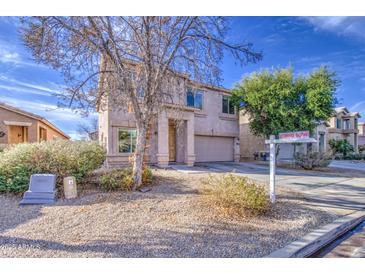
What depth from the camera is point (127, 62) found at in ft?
20.5

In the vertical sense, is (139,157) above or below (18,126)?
below

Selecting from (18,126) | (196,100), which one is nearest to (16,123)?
(18,126)

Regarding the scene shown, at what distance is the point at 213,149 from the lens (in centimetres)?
1420

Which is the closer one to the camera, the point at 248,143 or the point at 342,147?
the point at 248,143

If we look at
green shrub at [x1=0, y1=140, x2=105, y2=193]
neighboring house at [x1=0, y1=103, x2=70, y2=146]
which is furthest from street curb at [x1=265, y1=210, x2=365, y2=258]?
neighboring house at [x1=0, y1=103, x2=70, y2=146]

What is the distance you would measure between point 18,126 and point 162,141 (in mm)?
Result: 10461

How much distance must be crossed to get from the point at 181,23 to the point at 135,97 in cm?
224

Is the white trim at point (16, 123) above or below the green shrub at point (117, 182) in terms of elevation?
above

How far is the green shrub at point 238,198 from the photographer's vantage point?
435 cm

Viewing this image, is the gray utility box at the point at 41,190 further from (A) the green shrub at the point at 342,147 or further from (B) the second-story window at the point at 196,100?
(A) the green shrub at the point at 342,147

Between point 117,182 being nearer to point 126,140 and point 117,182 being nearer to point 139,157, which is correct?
point 139,157

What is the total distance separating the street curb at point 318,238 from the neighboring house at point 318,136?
11055mm

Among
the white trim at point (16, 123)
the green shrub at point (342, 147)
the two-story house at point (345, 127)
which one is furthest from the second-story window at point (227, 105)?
the two-story house at point (345, 127)

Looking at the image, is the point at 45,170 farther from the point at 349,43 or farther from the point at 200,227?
the point at 349,43
